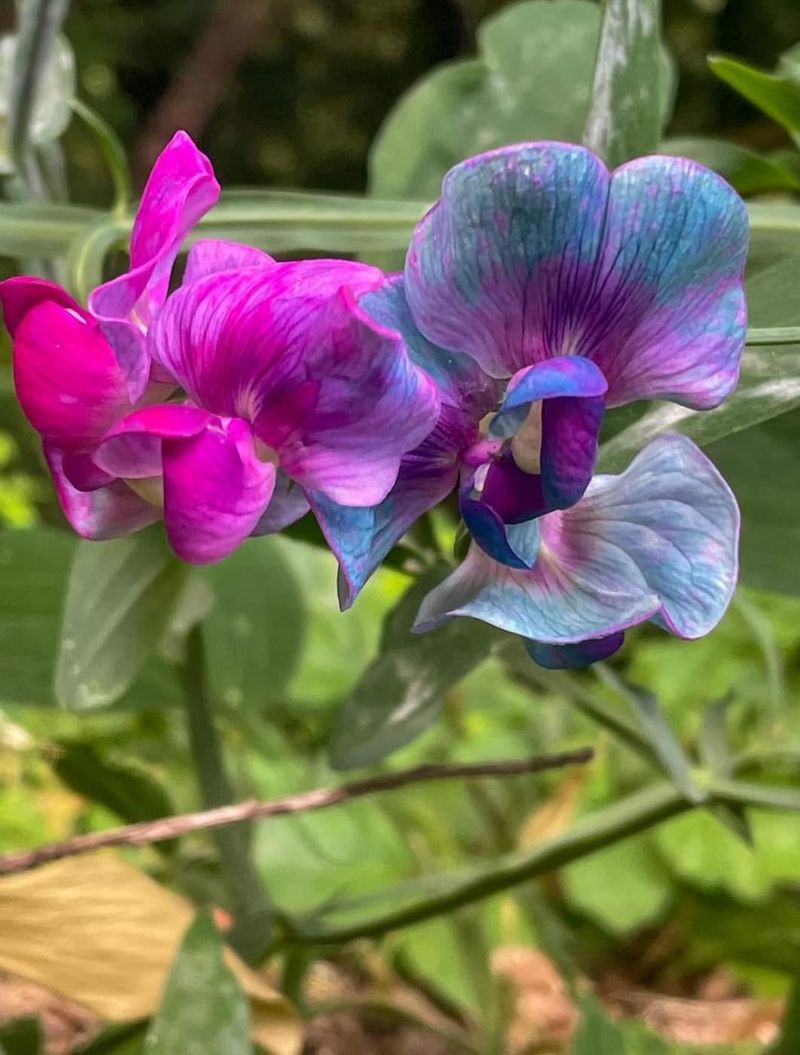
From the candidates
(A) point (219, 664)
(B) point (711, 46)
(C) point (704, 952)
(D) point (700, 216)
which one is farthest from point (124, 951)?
(B) point (711, 46)

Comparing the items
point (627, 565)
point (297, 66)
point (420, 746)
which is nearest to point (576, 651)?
point (627, 565)

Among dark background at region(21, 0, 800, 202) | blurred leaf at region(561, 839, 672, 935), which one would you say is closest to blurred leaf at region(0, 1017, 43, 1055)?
blurred leaf at region(561, 839, 672, 935)

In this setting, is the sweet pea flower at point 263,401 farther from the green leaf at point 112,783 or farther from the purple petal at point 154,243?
the green leaf at point 112,783

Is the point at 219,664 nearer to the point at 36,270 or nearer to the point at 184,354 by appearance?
the point at 36,270

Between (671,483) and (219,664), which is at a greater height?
(671,483)

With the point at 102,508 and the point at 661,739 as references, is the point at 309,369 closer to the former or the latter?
the point at 102,508

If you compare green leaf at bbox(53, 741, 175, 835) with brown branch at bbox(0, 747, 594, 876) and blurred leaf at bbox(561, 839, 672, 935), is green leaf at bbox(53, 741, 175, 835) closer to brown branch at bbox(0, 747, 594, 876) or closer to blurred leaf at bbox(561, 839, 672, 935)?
brown branch at bbox(0, 747, 594, 876)
